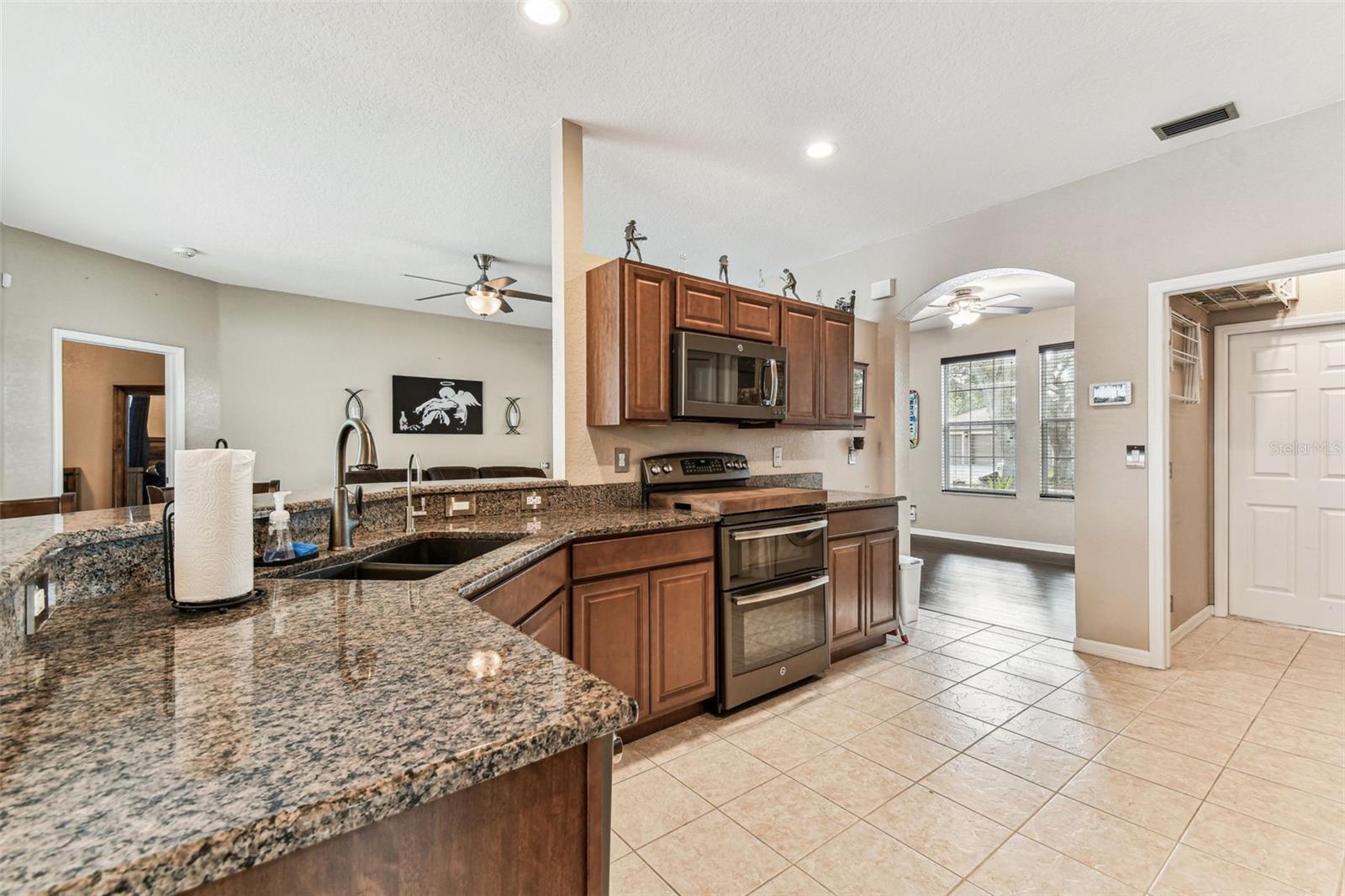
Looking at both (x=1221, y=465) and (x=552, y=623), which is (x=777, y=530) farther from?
(x=1221, y=465)

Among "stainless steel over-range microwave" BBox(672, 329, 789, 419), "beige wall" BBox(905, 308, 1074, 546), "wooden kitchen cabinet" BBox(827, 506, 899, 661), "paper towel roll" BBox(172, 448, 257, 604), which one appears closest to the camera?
"paper towel roll" BBox(172, 448, 257, 604)

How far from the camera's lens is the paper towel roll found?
116 centimetres

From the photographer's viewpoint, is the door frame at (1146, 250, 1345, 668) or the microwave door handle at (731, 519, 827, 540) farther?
the door frame at (1146, 250, 1345, 668)

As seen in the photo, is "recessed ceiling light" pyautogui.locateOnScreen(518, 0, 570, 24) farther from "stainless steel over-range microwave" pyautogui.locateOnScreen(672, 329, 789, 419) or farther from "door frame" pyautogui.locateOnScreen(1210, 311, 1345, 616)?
"door frame" pyautogui.locateOnScreen(1210, 311, 1345, 616)

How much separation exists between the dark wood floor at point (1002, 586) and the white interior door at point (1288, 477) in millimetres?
1150

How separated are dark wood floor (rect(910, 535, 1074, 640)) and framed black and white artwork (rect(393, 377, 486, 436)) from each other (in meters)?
5.21

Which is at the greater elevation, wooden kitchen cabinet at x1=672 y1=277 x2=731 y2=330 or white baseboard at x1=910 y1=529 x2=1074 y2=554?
wooden kitchen cabinet at x1=672 y1=277 x2=731 y2=330

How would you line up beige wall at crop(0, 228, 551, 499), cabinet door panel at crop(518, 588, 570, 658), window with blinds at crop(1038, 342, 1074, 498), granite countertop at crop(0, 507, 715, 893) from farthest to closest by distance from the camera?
1. window with blinds at crop(1038, 342, 1074, 498)
2. beige wall at crop(0, 228, 551, 499)
3. cabinet door panel at crop(518, 588, 570, 658)
4. granite countertop at crop(0, 507, 715, 893)

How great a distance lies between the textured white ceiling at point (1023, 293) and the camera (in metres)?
5.37

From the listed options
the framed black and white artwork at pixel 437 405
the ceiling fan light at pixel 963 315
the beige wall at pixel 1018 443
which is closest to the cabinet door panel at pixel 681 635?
the ceiling fan light at pixel 963 315

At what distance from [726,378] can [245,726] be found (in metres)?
2.65

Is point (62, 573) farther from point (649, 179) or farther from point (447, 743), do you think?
point (649, 179)

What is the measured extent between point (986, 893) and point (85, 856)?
78.4 inches

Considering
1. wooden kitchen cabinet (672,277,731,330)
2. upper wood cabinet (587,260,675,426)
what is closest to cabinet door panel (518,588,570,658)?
upper wood cabinet (587,260,675,426)
